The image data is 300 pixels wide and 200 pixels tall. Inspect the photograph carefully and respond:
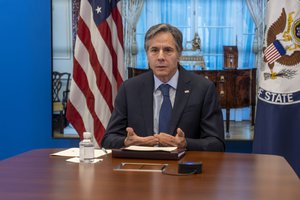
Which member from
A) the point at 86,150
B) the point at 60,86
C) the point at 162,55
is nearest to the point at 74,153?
the point at 86,150

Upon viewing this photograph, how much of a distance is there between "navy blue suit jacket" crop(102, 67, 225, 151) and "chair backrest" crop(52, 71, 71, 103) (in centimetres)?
256

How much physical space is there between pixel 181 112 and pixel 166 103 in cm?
11

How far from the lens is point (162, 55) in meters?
2.69

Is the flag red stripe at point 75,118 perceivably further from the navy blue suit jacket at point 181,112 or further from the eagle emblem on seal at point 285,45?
the eagle emblem on seal at point 285,45

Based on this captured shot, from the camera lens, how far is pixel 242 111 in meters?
5.77

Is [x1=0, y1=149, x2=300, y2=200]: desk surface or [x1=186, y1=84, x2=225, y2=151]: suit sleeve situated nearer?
[x1=0, y1=149, x2=300, y2=200]: desk surface

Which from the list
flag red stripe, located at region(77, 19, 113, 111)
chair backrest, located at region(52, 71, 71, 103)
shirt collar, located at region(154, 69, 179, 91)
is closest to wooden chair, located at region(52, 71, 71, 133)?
chair backrest, located at region(52, 71, 71, 103)

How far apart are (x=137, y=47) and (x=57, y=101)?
1.37 meters

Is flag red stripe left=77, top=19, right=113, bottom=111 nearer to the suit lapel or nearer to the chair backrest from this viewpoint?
the chair backrest

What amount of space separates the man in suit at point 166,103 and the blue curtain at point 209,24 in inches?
123

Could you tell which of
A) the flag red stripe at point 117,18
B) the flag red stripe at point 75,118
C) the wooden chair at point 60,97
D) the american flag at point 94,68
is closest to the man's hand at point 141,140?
the american flag at point 94,68

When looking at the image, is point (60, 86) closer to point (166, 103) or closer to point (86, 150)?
point (166, 103)

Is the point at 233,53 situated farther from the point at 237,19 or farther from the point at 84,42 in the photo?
the point at 84,42

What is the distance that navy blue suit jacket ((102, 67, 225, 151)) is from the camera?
8.40 feet
